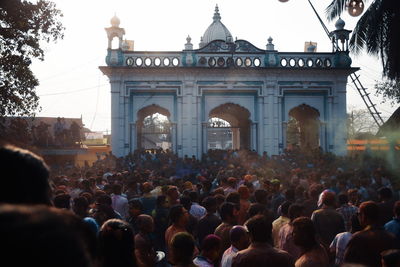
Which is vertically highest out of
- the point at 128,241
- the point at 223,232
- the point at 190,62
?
the point at 190,62

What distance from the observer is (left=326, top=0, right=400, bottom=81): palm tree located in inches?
545

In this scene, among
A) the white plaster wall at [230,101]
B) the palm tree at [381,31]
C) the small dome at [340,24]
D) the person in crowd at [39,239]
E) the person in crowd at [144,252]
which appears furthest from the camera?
the small dome at [340,24]

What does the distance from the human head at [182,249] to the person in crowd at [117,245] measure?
0.78 metres

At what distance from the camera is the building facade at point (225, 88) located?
79.6 feet

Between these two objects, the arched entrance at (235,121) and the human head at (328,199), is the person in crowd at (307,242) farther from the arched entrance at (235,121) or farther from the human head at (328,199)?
the arched entrance at (235,121)

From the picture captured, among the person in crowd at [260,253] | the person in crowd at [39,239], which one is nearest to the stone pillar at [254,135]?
the person in crowd at [260,253]

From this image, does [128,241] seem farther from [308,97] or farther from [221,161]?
[308,97]

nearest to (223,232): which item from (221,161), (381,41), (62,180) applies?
(62,180)

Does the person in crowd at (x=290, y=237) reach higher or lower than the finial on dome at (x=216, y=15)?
lower

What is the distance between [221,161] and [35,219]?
20632 millimetres

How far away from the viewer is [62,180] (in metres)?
10.9

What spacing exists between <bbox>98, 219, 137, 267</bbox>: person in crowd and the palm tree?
41.8 ft

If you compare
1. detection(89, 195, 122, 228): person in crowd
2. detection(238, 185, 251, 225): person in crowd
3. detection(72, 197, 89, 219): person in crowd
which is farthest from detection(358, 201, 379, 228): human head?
detection(72, 197, 89, 219): person in crowd

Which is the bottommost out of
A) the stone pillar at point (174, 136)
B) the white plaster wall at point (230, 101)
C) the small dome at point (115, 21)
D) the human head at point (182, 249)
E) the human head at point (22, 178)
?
the human head at point (182, 249)
